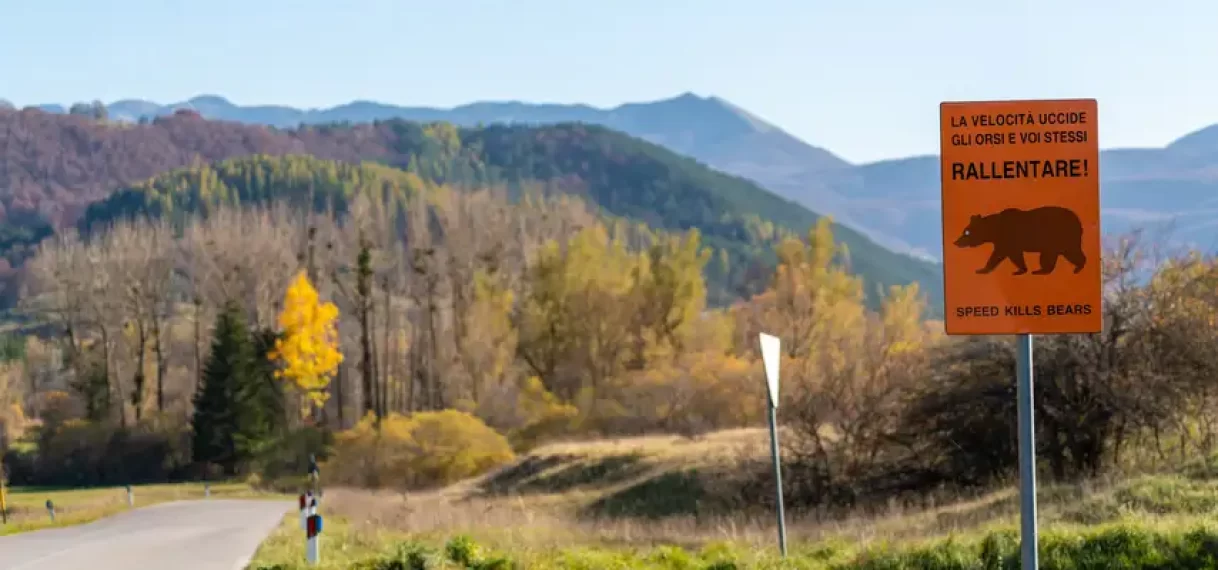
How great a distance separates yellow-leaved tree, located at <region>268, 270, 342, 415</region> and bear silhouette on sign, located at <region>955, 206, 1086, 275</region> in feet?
188

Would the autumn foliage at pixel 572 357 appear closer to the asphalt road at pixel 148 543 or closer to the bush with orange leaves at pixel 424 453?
the bush with orange leaves at pixel 424 453

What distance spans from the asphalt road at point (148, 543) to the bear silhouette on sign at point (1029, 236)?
993cm

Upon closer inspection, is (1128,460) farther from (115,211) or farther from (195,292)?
(115,211)

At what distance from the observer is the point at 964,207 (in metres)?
6.16

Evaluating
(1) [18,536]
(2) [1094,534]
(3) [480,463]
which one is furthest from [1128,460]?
(3) [480,463]

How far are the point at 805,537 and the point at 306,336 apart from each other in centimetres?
5033

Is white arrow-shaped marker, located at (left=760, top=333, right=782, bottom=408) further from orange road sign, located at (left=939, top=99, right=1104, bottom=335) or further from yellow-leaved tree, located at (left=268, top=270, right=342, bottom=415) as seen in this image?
yellow-leaved tree, located at (left=268, top=270, right=342, bottom=415)

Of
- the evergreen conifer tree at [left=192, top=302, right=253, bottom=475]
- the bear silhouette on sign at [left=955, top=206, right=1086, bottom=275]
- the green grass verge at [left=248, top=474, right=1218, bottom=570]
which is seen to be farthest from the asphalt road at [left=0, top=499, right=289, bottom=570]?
the evergreen conifer tree at [left=192, top=302, right=253, bottom=475]

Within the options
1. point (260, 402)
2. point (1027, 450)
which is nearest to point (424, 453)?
point (260, 402)

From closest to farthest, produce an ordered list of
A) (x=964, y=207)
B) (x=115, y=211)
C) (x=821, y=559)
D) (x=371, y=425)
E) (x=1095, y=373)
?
(x=964, y=207) < (x=821, y=559) < (x=1095, y=373) < (x=371, y=425) < (x=115, y=211)

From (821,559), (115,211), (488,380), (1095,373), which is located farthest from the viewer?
(115,211)

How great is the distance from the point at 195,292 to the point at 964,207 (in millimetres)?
70303

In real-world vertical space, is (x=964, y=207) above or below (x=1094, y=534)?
above

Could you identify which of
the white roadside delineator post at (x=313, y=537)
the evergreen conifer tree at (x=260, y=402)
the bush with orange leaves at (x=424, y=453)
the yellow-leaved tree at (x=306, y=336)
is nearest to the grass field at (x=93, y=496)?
the bush with orange leaves at (x=424, y=453)
